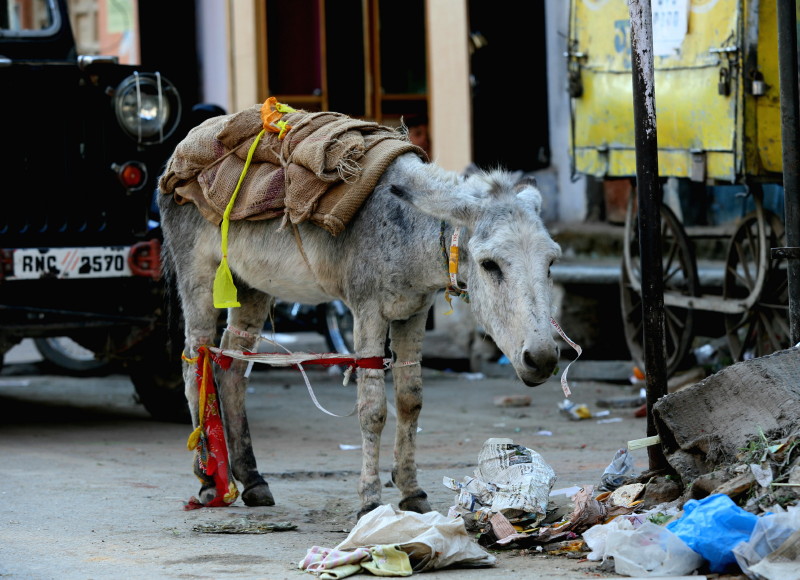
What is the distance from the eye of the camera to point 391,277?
4914 millimetres

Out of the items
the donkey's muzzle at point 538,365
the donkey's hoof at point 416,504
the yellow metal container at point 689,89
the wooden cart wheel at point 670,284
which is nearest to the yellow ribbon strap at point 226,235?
the donkey's hoof at point 416,504

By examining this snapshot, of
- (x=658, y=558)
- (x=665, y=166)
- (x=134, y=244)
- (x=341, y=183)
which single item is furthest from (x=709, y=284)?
(x=658, y=558)

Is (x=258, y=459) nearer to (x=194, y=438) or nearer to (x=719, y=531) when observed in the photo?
(x=194, y=438)

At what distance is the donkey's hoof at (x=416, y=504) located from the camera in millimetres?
5129

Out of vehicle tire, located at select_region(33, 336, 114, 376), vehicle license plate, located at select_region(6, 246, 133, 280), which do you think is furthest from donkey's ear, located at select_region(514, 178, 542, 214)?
vehicle tire, located at select_region(33, 336, 114, 376)

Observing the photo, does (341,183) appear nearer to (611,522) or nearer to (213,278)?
(213,278)

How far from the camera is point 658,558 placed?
13.3ft

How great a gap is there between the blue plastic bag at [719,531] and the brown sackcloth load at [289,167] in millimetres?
1819

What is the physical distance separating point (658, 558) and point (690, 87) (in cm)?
423

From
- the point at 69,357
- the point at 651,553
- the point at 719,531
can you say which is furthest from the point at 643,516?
the point at 69,357

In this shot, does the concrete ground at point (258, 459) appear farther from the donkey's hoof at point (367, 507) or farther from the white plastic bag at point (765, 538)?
the white plastic bag at point (765, 538)

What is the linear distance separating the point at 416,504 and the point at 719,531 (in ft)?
4.93

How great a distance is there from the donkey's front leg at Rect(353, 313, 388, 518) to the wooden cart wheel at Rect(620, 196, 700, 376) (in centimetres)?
396

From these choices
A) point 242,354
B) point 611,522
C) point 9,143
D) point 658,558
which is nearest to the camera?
point 658,558
